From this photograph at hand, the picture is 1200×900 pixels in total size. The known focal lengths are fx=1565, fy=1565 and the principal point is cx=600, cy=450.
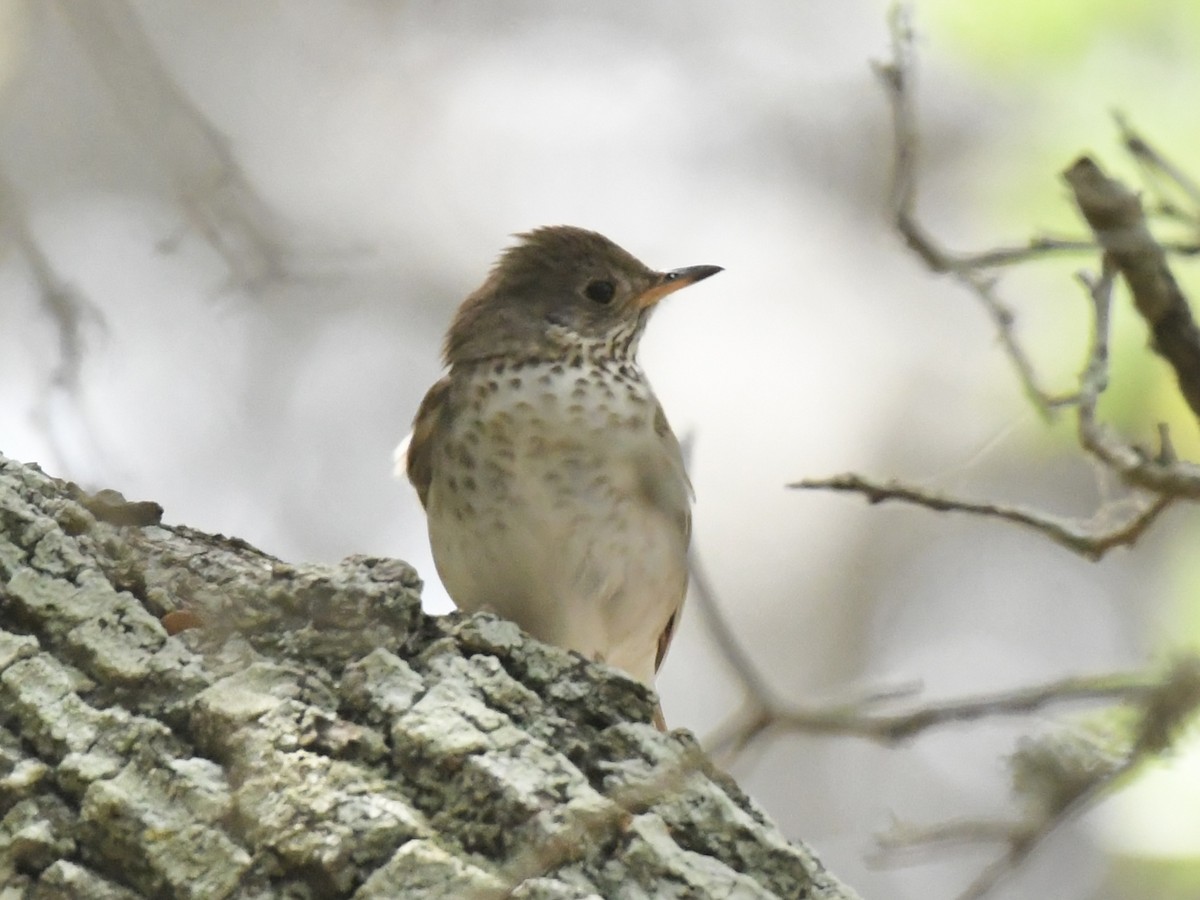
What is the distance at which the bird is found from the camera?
175 inches

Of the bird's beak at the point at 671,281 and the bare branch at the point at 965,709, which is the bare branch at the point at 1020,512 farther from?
the bird's beak at the point at 671,281

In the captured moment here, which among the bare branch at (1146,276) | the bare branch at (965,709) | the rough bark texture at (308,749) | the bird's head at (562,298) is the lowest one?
the bare branch at (965,709)

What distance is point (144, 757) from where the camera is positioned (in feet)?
8.68

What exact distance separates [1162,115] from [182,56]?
143 inches

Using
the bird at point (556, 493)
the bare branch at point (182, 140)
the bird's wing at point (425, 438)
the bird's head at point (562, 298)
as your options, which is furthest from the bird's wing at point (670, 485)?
the bare branch at point (182, 140)

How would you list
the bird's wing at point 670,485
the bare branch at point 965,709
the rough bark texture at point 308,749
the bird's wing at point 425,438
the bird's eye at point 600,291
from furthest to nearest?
the bird's eye at point 600,291 < the bird's wing at point 425,438 < the bird's wing at point 670,485 < the rough bark texture at point 308,749 < the bare branch at point 965,709

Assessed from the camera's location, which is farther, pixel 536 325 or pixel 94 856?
pixel 536 325

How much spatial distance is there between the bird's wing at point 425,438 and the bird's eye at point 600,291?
69cm

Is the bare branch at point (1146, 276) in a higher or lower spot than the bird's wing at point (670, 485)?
lower

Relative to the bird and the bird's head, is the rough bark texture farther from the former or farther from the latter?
the bird's head

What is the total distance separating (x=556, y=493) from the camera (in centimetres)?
447

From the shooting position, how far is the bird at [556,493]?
4457mm

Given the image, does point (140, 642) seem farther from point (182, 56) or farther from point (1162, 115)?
point (1162, 115)

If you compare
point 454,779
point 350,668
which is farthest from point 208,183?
point 454,779
